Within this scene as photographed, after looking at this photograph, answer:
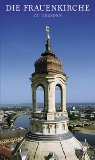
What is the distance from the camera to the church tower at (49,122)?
16422mm

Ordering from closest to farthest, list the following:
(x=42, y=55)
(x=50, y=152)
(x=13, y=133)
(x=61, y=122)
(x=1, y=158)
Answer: (x=50, y=152) → (x=61, y=122) → (x=42, y=55) → (x=1, y=158) → (x=13, y=133)

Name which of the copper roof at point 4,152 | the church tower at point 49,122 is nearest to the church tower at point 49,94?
the church tower at point 49,122

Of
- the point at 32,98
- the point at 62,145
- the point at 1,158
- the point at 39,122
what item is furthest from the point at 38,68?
the point at 1,158

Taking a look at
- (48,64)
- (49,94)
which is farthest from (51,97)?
(48,64)

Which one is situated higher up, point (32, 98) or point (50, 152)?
point (32, 98)

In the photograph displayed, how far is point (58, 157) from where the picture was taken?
16.1m

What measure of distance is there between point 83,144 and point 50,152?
3.18m

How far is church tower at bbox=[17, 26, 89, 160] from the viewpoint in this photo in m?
16.4

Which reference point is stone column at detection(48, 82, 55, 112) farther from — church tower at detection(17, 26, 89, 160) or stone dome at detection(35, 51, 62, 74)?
stone dome at detection(35, 51, 62, 74)

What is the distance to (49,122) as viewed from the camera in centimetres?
1673

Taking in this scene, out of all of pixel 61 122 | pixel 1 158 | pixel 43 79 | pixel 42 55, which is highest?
pixel 42 55

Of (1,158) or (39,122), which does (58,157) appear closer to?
(39,122)

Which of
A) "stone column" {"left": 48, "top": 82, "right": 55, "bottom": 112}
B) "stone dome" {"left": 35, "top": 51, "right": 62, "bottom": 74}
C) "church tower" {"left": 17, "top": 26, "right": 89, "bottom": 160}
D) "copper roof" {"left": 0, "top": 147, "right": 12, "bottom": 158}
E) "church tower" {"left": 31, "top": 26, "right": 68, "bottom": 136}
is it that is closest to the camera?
"church tower" {"left": 17, "top": 26, "right": 89, "bottom": 160}

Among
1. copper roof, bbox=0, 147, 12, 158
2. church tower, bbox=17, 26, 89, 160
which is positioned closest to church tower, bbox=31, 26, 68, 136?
church tower, bbox=17, 26, 89, 160
